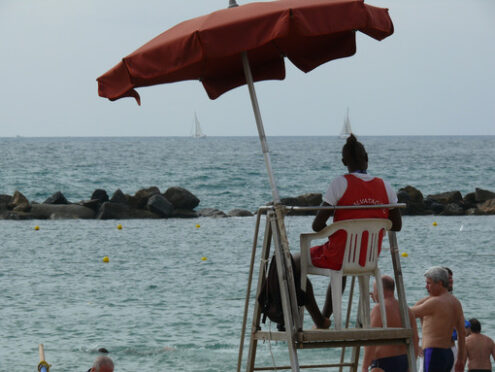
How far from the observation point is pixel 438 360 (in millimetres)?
6883

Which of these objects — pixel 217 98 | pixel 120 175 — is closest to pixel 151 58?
pixel 217 98

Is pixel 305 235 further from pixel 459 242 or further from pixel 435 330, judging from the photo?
pixel 459 242

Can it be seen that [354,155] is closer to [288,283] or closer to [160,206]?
[288,283]

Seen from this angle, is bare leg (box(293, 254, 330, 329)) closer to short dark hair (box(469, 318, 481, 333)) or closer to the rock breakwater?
short dark hair (box(469, 318, 481, 333))

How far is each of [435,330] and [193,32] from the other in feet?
11.0

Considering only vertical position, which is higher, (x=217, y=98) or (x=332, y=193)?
(x=217, y=98)

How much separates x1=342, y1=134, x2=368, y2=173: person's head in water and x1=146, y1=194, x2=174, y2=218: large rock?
86.5 ft

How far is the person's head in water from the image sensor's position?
5180 millimetres

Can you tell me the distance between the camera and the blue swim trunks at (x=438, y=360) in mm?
6871

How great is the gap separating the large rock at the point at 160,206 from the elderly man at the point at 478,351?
2399 cm

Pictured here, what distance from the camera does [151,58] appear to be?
4934mm

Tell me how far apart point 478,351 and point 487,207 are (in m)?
26.5

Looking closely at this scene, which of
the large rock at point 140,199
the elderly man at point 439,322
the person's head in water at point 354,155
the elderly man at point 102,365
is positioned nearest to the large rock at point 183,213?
the large rock at point 140,199

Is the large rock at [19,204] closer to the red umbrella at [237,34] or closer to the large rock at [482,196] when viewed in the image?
the large rock at [482,196]
